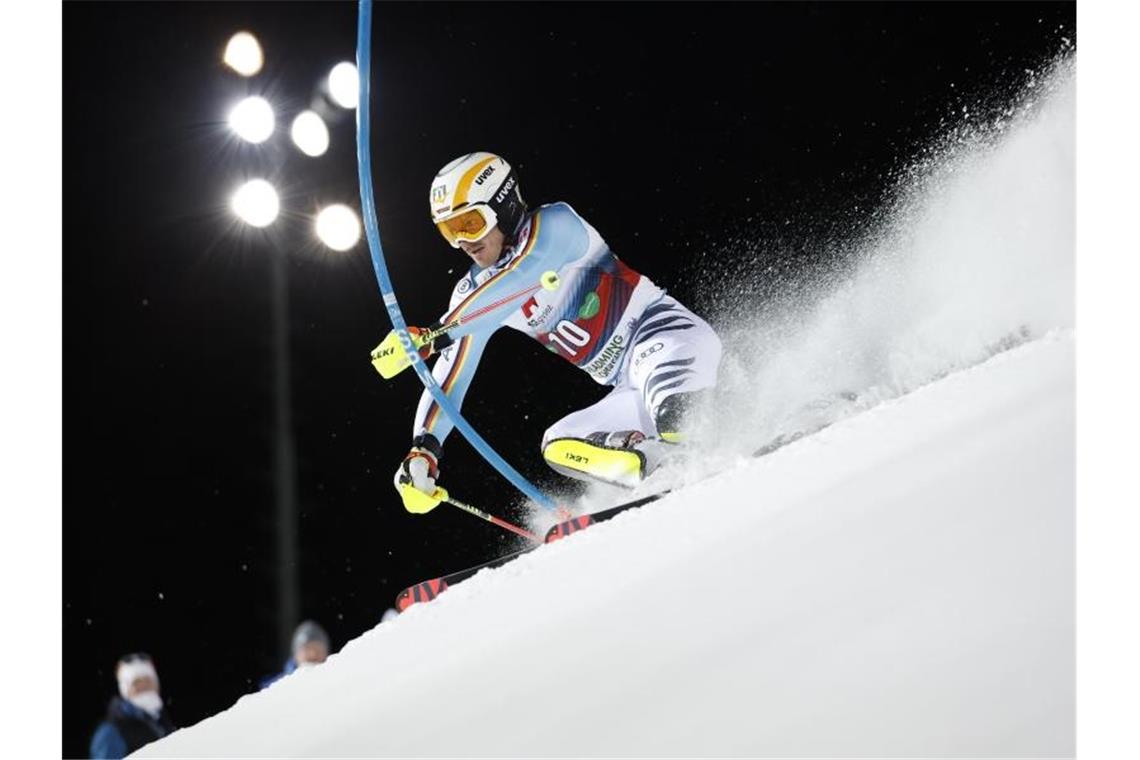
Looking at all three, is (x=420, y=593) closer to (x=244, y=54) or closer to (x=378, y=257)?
(x=378, y=257)

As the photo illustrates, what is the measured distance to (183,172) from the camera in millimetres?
2732

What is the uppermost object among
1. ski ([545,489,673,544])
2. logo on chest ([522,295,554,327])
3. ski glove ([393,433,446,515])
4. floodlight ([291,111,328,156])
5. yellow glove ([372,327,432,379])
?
floodlight ([291,111,328,156])

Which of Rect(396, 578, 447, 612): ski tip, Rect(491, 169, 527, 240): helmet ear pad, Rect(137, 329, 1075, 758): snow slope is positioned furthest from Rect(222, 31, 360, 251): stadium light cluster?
Rect(137, 329, 1075, 758): snow slope

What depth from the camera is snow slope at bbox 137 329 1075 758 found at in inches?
69.5

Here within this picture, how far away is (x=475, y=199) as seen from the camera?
243 cm

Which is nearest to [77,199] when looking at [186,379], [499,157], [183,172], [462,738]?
[183,172]

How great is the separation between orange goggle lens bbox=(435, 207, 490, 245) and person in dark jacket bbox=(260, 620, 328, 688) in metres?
0.80

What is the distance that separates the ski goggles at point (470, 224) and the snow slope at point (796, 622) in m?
0.60

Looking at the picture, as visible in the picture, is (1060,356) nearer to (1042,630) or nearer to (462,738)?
(1042,630)

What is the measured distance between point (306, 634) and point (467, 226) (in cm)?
86

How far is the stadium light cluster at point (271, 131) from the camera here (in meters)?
2.59

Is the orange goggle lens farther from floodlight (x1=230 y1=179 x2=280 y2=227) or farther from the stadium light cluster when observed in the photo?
floodlight (x1=230 y1=179 x2=280 y2=227)

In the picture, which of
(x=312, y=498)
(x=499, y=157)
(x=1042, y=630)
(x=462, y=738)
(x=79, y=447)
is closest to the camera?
(x=1042, y=630)
